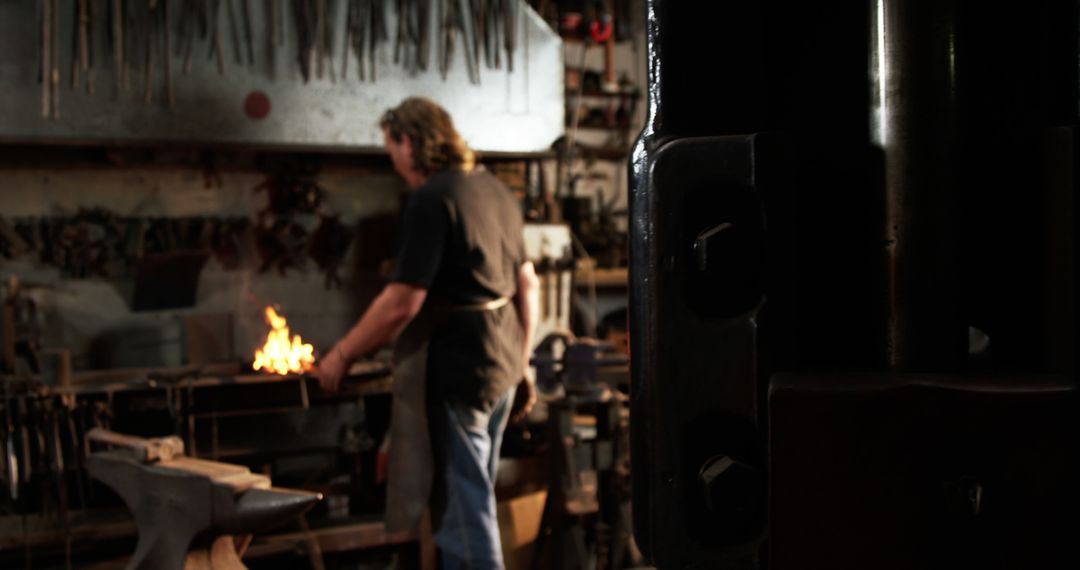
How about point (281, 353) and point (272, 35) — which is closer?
point (281, 353)

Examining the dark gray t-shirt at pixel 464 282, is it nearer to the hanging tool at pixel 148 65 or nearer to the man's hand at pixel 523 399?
the man's hand at pixel 523 399

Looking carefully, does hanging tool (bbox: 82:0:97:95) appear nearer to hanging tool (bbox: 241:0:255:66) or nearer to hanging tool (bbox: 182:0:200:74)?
hanging tool (bbox: 182:0:200:74)

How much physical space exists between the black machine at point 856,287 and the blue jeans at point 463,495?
2.74m

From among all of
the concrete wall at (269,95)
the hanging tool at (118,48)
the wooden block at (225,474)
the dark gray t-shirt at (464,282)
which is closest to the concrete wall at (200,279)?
the concrete wall at (269,95)

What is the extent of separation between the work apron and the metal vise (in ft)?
3.44

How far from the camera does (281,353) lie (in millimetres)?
4258

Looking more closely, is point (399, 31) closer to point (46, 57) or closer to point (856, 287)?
point (46, 57)

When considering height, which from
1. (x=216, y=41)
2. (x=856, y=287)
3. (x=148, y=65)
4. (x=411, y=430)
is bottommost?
(x=411, y=430)

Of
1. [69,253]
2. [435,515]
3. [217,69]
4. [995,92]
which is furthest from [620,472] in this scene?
[995,92]

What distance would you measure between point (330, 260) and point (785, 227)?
15.7 ft

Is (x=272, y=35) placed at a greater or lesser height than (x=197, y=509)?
greater

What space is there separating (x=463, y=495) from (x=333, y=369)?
641 millimetres

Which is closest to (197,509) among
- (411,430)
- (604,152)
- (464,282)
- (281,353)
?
(411,430)

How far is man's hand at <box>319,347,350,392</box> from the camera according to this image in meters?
3.33
